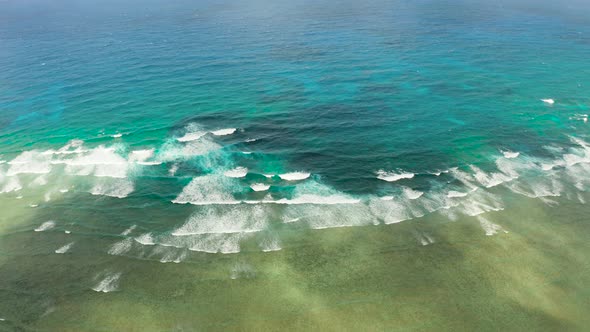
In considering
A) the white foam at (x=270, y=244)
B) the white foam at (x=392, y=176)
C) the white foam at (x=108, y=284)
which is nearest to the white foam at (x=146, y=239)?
the white foam at (x=108, y=284)

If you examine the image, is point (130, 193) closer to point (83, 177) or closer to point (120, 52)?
point (83, 177)

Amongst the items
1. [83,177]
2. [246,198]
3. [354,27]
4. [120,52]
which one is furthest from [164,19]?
[246,198]

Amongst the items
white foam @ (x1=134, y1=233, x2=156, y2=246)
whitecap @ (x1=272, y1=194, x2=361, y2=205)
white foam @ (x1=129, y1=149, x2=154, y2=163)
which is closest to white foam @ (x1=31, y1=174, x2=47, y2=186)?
white foam @ (x1=129, y1=149, x2=154, y2=163)

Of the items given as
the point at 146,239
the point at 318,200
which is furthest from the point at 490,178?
the point at 146,239

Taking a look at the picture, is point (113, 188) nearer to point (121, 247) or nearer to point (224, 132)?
point (121, 247)

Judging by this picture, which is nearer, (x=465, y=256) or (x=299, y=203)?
(x=465, y=256)

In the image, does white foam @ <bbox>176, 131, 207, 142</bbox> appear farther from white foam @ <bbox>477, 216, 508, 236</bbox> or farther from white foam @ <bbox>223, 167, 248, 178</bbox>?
white foam @ <bbox>477, 216, 508, 236</bbox>
